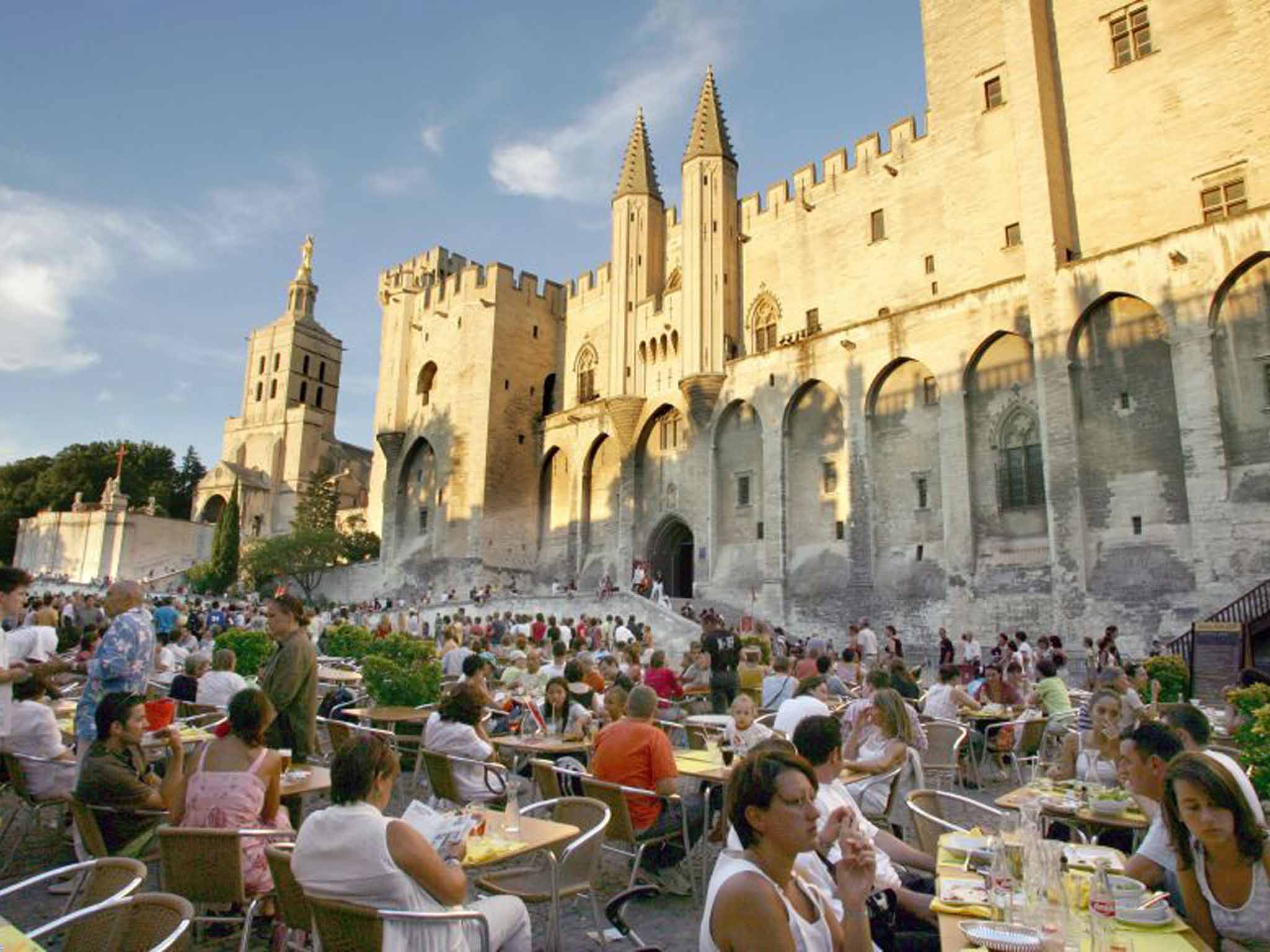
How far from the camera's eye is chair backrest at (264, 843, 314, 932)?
314 cm

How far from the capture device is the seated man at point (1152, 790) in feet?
10.4

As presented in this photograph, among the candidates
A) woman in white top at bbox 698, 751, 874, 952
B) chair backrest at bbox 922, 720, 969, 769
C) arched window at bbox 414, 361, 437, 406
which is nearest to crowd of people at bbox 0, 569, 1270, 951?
woman in white top at bbox 698, 751, 874, 952

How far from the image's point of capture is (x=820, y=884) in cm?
295

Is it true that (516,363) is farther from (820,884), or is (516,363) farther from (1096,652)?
(820,884)

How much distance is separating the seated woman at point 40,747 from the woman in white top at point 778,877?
495 cm

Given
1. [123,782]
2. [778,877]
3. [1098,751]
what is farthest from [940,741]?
[123,782]

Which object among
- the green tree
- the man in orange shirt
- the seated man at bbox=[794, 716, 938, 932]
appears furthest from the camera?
the green tree

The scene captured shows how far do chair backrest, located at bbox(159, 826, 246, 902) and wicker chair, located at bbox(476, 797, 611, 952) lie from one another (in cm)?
112

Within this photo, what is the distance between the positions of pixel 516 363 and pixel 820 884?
105 feet

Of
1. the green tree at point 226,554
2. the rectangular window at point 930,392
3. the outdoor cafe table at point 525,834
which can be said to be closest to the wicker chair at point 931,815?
the outdoor cafe table at point 525,834

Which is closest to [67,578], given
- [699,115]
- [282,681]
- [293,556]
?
[293,556]

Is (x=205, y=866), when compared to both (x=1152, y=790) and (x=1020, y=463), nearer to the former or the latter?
(x=1152, y=790)

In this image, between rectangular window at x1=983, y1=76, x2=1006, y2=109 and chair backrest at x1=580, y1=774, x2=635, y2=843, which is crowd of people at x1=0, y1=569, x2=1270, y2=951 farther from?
rectangular window at x1=983, y1=76, x2=1006, y2=109

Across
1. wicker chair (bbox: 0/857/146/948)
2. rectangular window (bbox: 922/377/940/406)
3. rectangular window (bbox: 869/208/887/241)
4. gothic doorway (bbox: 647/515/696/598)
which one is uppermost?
rectangular window (bbox: 869/208/887/241)
